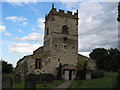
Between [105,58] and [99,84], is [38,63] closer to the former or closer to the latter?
[99,84]

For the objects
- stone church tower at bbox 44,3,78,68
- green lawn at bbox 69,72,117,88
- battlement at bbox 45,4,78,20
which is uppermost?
battlement at bbox 45,4,78,20

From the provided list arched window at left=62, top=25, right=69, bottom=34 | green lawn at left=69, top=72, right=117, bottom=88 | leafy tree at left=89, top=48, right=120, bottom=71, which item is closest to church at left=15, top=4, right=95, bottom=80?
arched window at left=62, top=25, right=69, bottom=34

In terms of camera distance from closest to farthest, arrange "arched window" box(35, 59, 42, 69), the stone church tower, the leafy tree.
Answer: "arched window" box(35, 59, 42, 69) < the stone church tower < the leafy tree

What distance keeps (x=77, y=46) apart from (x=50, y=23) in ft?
31.2

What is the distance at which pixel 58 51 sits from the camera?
119 ft

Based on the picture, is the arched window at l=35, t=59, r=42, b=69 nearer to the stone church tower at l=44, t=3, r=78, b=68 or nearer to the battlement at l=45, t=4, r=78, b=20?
the stone church tower at l=44, t=3, r=78, b=68

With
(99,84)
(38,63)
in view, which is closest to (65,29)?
(38,63)

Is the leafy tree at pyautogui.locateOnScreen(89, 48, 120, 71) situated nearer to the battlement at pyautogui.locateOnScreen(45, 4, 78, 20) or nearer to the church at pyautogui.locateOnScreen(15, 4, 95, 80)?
the church at pyautogui.locateOnScreen(15, 4, 95, 80)

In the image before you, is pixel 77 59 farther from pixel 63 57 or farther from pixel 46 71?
pixel 46 71

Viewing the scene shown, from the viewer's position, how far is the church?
33.1 metres

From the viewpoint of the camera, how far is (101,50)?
69.1 metres

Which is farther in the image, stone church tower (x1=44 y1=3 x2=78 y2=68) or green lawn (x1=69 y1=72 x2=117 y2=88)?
stone church tower (x1=44 y1=3 x2=78 y2=68)

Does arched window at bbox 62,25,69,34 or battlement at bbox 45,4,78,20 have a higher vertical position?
battlement at bbox 45,4,78,20

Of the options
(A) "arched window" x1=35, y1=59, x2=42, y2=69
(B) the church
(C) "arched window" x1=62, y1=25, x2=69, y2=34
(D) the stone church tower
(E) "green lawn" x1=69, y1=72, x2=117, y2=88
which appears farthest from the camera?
(C) "arched window" x1=62, y1=25, x2=69, y2=34
